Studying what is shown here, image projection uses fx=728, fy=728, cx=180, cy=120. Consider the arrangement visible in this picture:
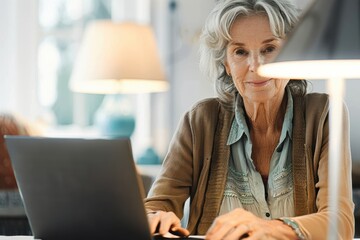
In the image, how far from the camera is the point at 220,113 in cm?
200

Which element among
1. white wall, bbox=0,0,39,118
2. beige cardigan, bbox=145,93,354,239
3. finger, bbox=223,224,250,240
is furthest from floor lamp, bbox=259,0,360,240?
white wall, bbox=0,0,39,118

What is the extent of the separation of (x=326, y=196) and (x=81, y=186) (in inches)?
26.1

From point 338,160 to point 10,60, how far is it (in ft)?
12.5

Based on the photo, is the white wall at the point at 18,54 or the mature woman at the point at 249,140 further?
the white wall at the point at 18,54

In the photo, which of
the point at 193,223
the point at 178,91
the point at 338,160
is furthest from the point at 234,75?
the point at 178,91

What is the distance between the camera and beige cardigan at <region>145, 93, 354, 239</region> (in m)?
1.80

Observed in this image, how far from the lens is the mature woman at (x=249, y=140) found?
183 centimetres

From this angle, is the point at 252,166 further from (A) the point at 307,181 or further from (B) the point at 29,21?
(B) the point at 29,21

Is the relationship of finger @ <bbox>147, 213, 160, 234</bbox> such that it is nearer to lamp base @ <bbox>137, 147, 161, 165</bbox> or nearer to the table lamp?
the table lamp

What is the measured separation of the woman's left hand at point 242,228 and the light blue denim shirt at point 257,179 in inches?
15.0

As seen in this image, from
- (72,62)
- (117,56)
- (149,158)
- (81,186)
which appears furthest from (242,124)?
(72,62)

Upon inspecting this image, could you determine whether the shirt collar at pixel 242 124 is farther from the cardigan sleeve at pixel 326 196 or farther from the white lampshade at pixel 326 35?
the white lampshade at pixel 326 35

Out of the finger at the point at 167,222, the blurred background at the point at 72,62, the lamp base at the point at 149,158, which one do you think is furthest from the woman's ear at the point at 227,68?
the blurred background at the point at 72,62

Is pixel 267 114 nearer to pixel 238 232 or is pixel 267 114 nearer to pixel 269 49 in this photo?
pixel 269 49
